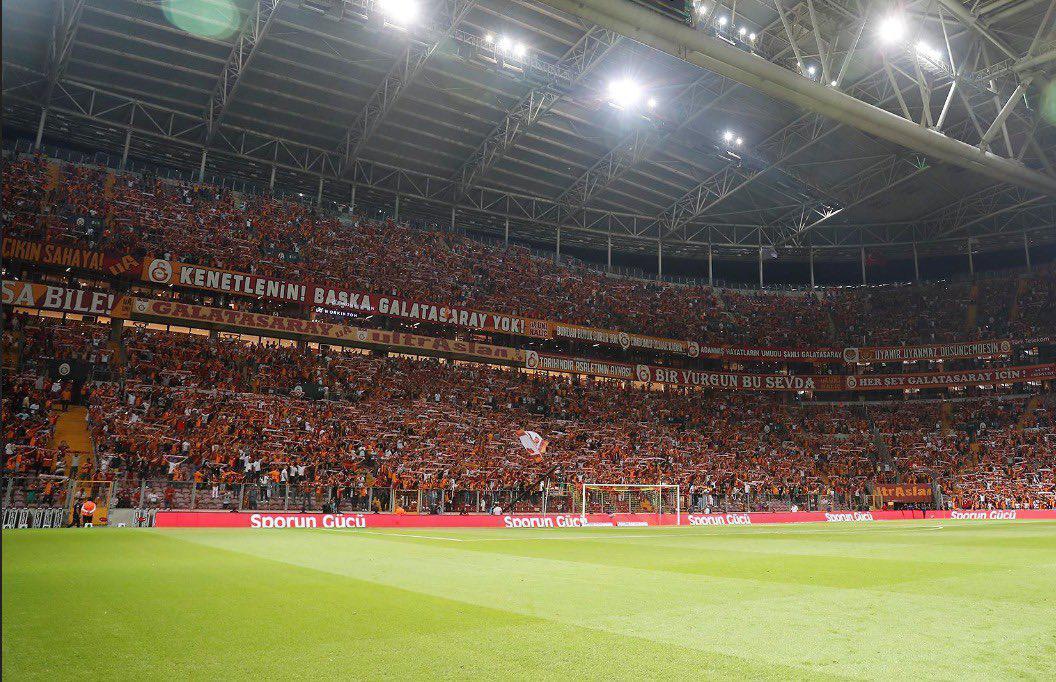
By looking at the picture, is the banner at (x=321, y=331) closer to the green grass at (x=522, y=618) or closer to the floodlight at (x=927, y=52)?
the green grass at (x=522, y=618)

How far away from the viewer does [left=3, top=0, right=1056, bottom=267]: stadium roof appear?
27484 mm

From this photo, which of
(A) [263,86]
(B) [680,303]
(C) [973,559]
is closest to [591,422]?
(B) [680,303]

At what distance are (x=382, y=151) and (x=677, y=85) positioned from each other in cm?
1690

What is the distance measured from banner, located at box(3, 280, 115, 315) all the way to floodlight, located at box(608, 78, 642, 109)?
972 inches

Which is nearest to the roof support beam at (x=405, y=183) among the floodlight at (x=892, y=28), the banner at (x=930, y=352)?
the banner at (x=930, y=352)

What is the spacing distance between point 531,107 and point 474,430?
644 inches

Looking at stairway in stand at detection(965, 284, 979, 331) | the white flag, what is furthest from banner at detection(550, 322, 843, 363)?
the white flag

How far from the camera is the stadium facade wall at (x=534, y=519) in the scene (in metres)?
23.0

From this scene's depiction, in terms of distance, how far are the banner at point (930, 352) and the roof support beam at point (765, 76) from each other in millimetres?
20918

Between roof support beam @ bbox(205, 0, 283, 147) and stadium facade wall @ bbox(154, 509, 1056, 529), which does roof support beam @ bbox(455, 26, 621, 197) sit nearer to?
roof support beam @ bbox(205, 0, 283, 147)

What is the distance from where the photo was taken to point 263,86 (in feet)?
113

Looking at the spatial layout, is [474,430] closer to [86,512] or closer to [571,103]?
[571,103]

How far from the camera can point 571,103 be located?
3569cm

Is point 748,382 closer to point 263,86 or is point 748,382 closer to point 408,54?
point 408,54
